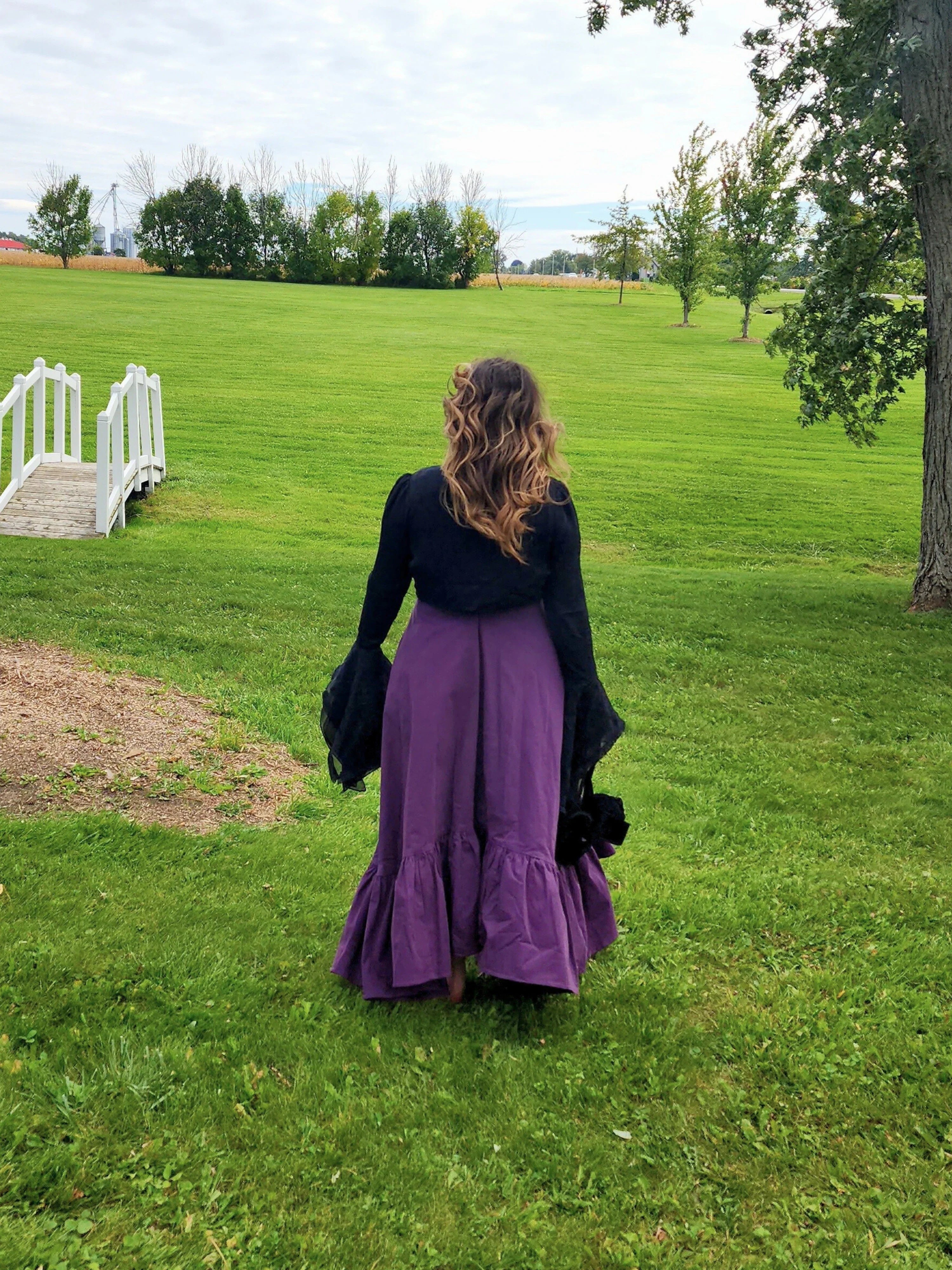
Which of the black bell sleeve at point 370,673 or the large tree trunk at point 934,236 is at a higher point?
the large tree trunk at point 934,236

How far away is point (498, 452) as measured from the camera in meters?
3.54

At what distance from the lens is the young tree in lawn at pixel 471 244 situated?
219ft

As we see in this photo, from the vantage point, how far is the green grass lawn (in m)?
2.97

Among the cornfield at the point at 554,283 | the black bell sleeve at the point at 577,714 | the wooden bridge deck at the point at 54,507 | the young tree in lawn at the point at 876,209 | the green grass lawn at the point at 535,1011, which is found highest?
the cornfield at the point at 554,283

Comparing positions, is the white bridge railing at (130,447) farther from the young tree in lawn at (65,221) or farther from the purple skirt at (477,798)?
the young tree in lawn at (65,221)

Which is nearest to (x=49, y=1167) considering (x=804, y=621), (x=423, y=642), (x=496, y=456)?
(x=423, y=642)

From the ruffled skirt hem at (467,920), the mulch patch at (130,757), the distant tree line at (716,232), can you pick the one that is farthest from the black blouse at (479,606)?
the distant tree line at (716,232)

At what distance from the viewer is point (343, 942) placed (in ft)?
13.4

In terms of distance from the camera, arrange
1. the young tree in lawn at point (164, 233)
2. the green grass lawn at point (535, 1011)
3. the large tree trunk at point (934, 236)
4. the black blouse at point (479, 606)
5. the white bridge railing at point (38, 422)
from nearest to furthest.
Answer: the green grass lawn at point (535, 1011) → the black blouse at point (479, 606) → the large tree trunk at point (934, 236) → the white bridge railing at point (38, 422) → the young tree in lawn at point (164, 233)

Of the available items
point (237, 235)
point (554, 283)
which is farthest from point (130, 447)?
point (554, 283)

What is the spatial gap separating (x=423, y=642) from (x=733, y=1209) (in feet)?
6.99

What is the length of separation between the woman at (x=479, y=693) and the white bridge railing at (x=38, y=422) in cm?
1144

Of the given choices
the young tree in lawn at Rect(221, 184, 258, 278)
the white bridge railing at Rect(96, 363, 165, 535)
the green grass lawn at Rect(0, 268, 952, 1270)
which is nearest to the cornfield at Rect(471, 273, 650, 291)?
the young tree in lawn at Rect(221, 184, 258, 278)

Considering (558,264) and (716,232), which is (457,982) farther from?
(558,264)
